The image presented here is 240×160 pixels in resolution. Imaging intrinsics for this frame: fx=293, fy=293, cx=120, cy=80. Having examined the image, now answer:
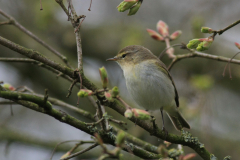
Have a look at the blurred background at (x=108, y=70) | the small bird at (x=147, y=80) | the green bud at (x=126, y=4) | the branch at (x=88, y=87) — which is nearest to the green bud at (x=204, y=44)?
the green bud at (x=126, y=4)

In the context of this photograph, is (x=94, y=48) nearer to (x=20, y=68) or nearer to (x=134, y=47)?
(x=20, y=68)

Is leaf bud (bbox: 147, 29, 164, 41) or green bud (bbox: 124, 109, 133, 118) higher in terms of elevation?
leaf bud (bbox: 147, 29, 164, 41)

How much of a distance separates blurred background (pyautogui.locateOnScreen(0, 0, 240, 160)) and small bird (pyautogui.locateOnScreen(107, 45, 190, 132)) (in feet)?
2.59

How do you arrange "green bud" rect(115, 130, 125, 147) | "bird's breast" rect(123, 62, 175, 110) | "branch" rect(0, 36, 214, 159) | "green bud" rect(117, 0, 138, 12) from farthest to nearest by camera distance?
"bird's breast" rect(123, 62, 175, 110) → "green bud" rect(117, 0, 138, 12) → "branch" rect(0, 36, 214, 159) → "green bud" rect(115, 130, 125, 147)

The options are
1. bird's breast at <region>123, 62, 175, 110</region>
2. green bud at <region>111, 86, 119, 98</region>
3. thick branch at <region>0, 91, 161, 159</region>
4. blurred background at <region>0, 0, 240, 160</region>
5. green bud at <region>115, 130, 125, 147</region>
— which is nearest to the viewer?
green bud at <region>115, 130, 125, 147</region>

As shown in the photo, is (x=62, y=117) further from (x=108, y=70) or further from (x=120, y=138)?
(x=108, y=70)

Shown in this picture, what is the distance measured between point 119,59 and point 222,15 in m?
4.22

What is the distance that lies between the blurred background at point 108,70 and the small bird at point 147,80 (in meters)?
0.79

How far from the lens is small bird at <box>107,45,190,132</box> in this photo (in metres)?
3.83

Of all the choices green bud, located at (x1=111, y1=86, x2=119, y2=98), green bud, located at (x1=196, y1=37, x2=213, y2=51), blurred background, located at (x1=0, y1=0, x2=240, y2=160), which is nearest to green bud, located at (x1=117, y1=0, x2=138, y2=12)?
green bud, located at (x1=196, y1=37, x2=213, y2=51)

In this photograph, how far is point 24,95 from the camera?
194 cm

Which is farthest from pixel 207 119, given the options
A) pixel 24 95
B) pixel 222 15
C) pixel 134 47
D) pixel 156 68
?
pixel 222 15

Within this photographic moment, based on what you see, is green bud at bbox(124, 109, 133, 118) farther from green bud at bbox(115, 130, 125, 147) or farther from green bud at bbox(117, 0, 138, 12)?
green bud at bbox(117, 0, 138, 12)

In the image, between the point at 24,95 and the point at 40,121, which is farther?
the point at 40,121
